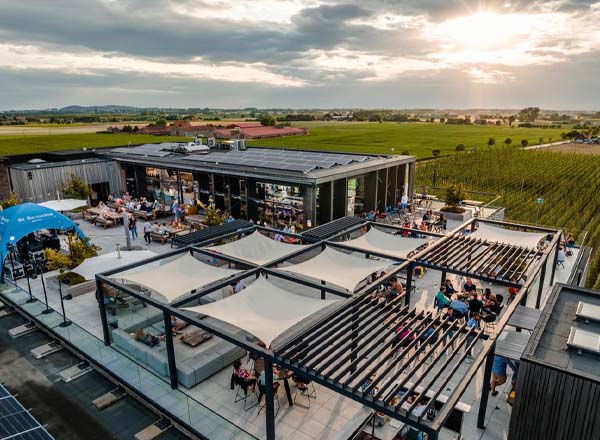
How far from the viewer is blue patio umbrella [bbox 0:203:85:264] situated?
16.8 meters

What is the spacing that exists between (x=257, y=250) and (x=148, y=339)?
5.00 m

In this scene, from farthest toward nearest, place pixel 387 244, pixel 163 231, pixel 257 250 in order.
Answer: pixel 163 231
pixel 387 244
pixel 257 250

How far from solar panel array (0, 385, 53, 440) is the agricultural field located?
19.5 meters

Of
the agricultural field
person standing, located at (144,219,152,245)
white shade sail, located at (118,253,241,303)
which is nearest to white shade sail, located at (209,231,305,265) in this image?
white shade sail, located at (118,253,241,303)

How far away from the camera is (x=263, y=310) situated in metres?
10.2

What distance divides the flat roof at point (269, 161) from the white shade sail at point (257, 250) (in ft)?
21.0

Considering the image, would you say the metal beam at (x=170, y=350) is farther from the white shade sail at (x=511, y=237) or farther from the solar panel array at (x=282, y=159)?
the solar panel array at (x=282, y=159)

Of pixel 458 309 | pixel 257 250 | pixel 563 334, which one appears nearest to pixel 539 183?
pixel 458 309

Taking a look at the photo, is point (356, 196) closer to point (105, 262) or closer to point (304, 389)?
point (105, 262)

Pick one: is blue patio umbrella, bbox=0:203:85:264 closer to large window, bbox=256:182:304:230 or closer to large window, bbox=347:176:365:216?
large window, bbox=256:182:304:230

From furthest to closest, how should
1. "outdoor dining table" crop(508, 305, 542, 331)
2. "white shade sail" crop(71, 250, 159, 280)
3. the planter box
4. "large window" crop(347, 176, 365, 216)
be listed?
the planter box, "large window" crop(347, 176, 365, 216), "white shade sail" crop(71, 250, 159, 280), "outdoor dining table" crop(508, 305, 542, 331)

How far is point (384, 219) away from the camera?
84.7 ft

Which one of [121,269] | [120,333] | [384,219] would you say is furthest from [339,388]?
[384,219]

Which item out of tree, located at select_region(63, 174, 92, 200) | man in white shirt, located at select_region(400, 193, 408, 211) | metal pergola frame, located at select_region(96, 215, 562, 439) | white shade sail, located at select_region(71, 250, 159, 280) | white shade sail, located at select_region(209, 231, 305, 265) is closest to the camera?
metal pergola frame, located at select_region(96, 215, 562, 439)
